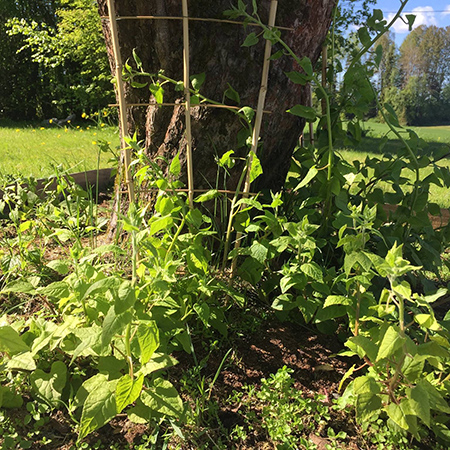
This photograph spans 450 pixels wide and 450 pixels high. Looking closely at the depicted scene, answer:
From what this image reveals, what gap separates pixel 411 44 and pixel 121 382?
211 feet

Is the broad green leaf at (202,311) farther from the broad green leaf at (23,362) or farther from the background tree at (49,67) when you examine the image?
the background tree at (49,67)

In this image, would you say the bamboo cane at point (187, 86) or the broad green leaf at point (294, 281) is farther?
the bamboo cane at point (187, 86)

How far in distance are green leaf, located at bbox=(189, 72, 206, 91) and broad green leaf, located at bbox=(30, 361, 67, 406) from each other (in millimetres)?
1228

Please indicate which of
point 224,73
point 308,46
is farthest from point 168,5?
point 308,46

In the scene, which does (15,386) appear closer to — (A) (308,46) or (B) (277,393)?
(B) (277,393)

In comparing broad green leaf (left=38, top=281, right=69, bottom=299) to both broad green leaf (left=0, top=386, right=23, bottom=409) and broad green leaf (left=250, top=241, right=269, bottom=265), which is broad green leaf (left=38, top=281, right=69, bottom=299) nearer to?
broad green leaf (left=0, top=386, right=23, bottom=409)

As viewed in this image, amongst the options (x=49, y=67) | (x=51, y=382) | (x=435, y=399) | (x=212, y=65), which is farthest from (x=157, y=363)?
(x=49, y=67)

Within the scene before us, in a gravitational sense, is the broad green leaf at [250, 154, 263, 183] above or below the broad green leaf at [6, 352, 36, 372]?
above

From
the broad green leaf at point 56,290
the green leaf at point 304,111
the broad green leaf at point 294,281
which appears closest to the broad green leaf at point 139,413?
the broad green leaf at point 56,290

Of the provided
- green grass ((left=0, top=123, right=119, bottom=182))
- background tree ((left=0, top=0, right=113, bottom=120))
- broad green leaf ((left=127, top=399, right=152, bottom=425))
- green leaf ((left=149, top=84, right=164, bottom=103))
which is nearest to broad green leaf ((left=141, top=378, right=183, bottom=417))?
broad green leaf ((left=127, top=399, right=152, bottom=425))

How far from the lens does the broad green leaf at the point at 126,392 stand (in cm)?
130

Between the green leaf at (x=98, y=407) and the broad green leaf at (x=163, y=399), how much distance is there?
0.11m

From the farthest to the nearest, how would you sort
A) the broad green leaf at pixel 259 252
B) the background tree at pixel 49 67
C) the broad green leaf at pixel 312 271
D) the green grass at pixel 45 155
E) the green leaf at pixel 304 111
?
1. the background tree at pixel 49 67
2. the green grass at pixel 45 155
3. the green leaf at pixel 304 111
4. the broad green leaf at pixel 259 252
5. the broad green leaf at pixel 312 271

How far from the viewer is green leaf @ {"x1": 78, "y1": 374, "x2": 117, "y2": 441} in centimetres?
127
